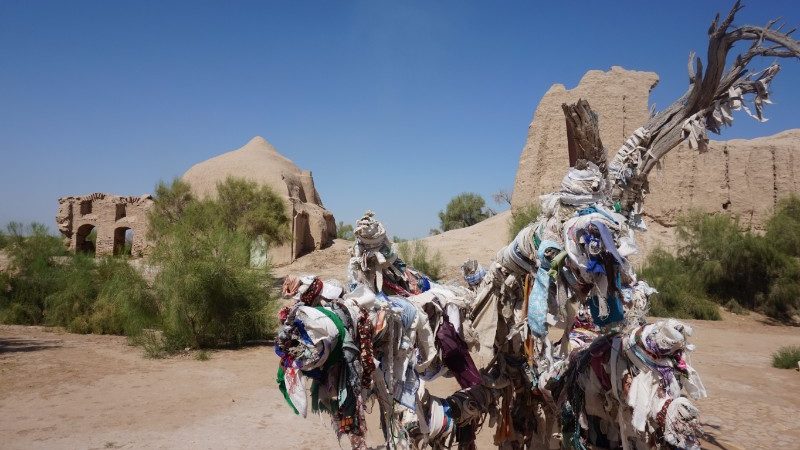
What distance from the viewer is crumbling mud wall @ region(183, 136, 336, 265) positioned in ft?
78.2

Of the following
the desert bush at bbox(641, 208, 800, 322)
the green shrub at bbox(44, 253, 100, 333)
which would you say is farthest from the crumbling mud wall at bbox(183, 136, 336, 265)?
the desert bush at bbox(641, 208, 800, 322)

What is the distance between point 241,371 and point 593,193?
7724 millimetres

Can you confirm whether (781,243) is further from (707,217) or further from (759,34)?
(759,34)

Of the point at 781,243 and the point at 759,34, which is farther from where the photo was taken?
the point at 781,243

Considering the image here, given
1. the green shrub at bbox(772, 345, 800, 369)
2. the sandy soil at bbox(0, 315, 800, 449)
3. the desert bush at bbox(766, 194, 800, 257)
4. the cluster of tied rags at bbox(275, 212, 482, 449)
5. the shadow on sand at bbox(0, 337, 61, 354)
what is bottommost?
the shadow on sand at bbox(0, 337, 61, 354)

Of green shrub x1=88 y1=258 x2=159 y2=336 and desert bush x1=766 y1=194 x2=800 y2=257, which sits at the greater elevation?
desert bush x1=766 y1=194 x2=800 y2=257

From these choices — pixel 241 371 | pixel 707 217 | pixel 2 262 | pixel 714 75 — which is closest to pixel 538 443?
pixel 714 75

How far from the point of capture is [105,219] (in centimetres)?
2542

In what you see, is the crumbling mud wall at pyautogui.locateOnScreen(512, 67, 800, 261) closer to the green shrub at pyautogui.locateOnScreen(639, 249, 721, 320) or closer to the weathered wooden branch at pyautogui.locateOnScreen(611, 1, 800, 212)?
the green shrub at pyautogui.locateOnScreen(639, 249, 721, 320)

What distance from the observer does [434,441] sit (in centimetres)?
318

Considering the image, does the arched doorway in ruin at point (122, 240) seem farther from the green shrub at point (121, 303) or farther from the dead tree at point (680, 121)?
the dead tree at point (680, 121)

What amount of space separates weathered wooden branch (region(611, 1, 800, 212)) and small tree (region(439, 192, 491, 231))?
40.6 m

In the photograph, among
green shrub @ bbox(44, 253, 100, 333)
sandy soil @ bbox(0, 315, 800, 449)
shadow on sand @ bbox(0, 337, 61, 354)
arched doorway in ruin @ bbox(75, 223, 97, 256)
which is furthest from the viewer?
arched doorway in ruin @ bbox(75, 223, 97, 256)

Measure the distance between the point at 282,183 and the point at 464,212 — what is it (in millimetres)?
21291
